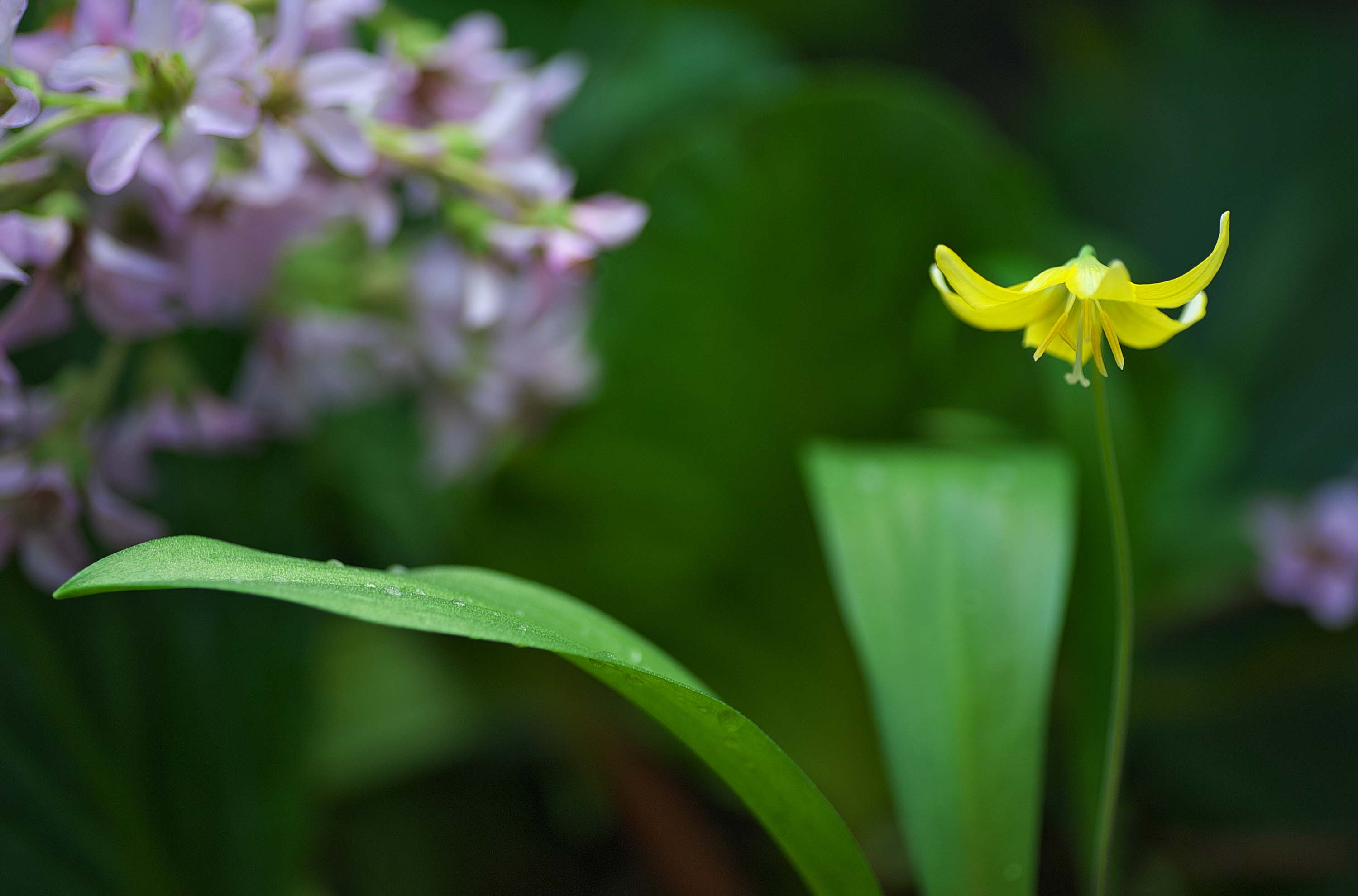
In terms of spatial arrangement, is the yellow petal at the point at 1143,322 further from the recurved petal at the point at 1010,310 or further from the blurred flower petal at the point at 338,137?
the blurred flower petal at the point at 338,137

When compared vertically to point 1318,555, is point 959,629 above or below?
below

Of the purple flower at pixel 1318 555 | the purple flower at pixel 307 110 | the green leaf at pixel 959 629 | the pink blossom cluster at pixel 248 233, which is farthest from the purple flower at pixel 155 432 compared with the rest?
the purple flower at pixel 1318 555

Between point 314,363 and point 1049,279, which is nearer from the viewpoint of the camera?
point 1049,279

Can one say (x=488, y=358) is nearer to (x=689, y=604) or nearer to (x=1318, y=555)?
(x=689, y=604)

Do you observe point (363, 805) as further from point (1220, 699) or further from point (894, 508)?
point (1220, 699)

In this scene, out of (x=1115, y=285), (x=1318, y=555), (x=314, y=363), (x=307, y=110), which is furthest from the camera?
(x=1318, y=555)

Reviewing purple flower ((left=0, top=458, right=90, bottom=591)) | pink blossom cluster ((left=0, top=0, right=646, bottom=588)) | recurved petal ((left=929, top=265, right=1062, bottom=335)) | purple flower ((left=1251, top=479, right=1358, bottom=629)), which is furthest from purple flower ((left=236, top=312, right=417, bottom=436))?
purple flower ((left=1251, top=479, right=1358, bottom=629))

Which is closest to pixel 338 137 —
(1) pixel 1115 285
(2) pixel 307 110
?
(2) pixel 307 110
